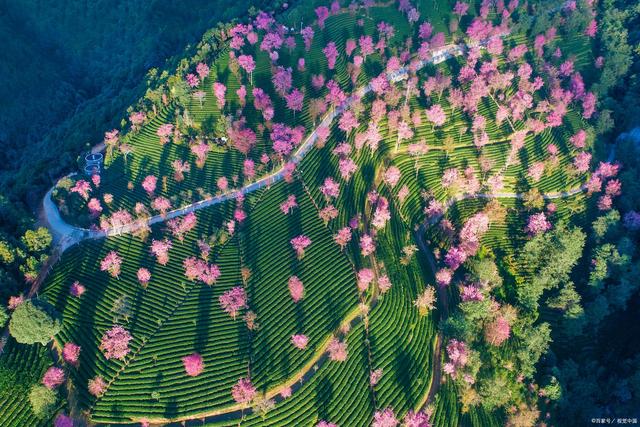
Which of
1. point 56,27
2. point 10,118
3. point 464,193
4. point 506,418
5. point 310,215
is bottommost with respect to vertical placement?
point 506,418

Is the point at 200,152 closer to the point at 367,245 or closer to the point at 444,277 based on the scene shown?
the point at 367,245

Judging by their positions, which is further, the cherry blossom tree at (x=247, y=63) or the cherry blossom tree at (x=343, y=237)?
the cherry blossom tree at (x=247, y=63)

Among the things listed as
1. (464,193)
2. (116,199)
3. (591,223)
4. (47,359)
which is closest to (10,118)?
(116,199)

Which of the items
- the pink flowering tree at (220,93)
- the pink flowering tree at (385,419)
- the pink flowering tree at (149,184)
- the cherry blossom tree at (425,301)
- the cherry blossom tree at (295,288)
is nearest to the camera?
the pink flowering tree at (385,419)

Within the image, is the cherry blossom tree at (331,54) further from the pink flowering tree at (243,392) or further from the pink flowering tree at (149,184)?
the pink flowering tree at (243,392)

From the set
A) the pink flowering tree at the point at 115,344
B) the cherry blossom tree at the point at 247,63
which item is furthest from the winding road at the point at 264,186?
the cherry blossom tree at the point at 247,63

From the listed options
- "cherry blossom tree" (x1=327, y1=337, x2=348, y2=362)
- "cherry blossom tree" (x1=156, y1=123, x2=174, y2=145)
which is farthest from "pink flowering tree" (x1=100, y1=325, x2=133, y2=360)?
"cherry blossom tree" (x1=156, y1=123, x2=174, y2=145)

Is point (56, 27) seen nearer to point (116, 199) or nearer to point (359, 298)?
point (116, 199)
